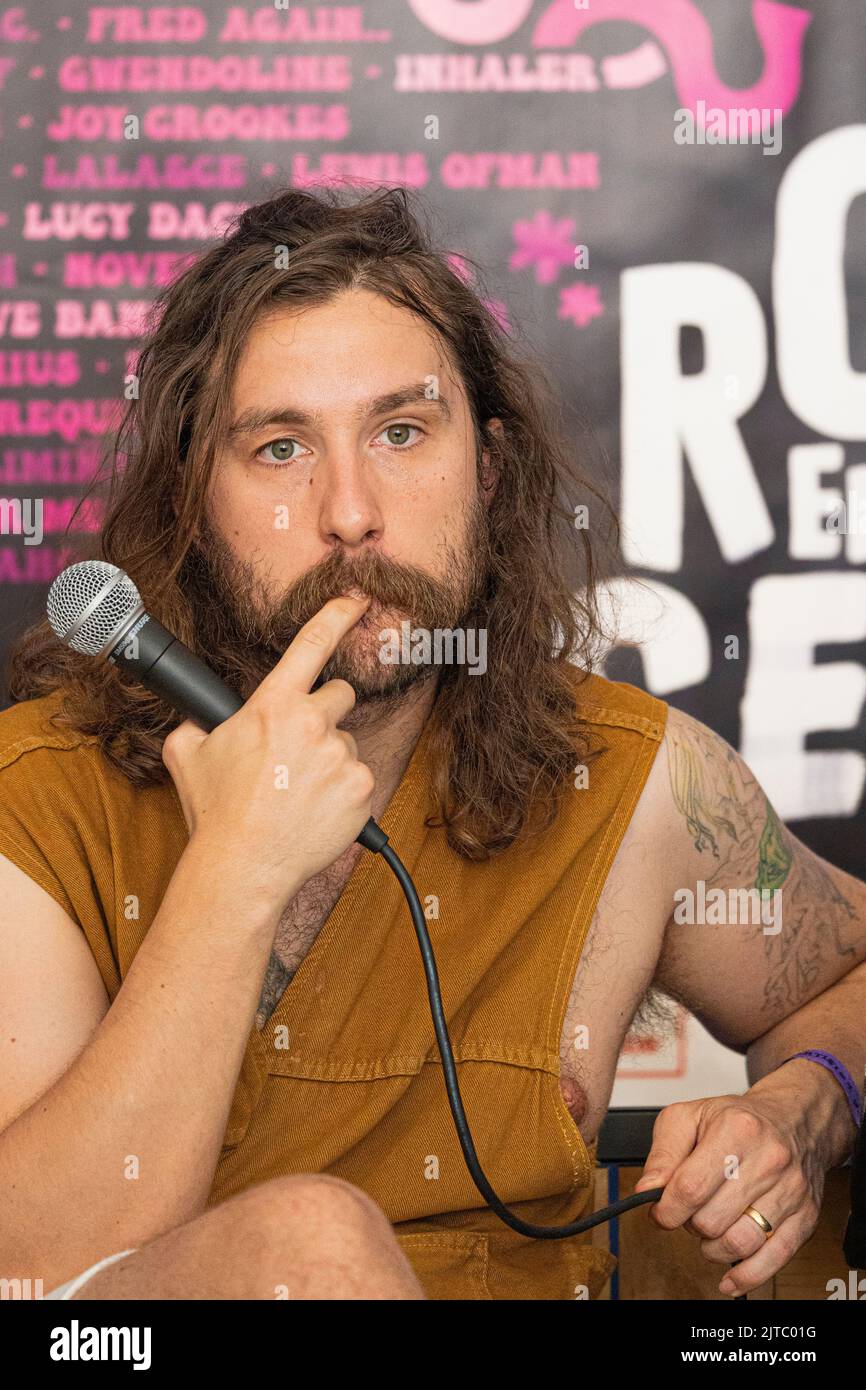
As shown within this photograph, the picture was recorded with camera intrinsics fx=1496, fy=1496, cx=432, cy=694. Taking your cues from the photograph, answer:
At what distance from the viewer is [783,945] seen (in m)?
1.66

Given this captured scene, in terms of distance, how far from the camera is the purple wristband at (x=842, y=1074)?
151cm

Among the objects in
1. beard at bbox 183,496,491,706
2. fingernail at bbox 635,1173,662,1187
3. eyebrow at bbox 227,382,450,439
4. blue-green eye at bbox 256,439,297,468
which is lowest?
fingernail at bbox 635,1173,662,1187

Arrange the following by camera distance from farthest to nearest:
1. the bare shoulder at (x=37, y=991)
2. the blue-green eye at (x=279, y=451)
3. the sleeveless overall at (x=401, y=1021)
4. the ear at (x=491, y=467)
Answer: the ear at (x=491, y=467) < the blue-green eye at (x=279, y=451) < the sleeveless overall at (x=401, y=1021) < the bare shoulder at (x=37, y=991)

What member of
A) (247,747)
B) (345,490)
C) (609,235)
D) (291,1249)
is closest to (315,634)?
(247,747)

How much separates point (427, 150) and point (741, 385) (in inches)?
21.3

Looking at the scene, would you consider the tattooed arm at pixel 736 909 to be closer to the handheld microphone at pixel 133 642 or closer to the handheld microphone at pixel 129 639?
the handheld microphone at pixel 133 642

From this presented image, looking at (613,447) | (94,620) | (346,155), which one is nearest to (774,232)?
(613,447)

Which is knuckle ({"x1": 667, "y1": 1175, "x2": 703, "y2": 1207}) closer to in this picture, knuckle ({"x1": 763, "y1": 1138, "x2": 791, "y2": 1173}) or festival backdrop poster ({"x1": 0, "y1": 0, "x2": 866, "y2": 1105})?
knuckle ({"x1": 763, "y1": 1138, "x2": 791, "y2": 1173})

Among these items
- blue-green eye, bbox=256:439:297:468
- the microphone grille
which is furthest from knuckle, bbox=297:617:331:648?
blue-green eye, bbox=256:439:297:468

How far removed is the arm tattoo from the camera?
1.64 metres

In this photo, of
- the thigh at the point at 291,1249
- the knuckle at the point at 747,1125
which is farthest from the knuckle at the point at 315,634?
the knuckle at the point at 747,1125

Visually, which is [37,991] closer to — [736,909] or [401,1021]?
[401,1021]

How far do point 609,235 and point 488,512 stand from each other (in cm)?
54

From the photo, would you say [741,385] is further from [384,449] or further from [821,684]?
[384,449]
